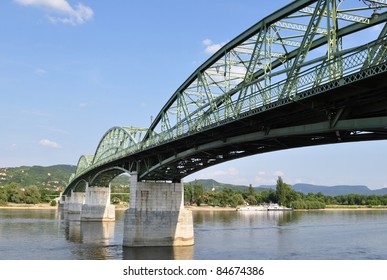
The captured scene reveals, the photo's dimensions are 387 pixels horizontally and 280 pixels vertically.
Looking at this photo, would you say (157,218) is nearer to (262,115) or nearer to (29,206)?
(262,115)

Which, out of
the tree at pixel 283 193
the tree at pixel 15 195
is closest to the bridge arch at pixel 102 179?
the tree at pixel 15 195

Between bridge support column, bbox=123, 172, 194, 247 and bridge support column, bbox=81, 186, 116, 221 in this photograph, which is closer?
bridge support column, bbox=123, 172, 194, 247

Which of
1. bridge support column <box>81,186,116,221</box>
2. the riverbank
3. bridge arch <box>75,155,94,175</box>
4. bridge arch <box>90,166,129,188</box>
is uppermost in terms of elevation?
bridge arch <box>75,155,94,175</box>

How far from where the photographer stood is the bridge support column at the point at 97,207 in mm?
85875

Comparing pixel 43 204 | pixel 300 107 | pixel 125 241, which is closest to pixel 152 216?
pixel 125 241

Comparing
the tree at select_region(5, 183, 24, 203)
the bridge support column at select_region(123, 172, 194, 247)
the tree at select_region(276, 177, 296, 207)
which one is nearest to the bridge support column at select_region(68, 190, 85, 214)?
the tree at select_region(5, 183, 24, 203)

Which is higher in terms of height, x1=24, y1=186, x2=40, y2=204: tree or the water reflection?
x1=24, y1=186, x2=40, y2=204: tree

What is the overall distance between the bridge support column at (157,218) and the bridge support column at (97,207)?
133 feet

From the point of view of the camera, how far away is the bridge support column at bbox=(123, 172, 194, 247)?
4444 cm

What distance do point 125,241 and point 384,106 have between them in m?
31.9

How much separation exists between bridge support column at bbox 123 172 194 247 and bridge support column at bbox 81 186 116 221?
1591 inches

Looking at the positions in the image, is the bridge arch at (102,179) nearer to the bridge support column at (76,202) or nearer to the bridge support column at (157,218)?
the bridge support column at (76,202)

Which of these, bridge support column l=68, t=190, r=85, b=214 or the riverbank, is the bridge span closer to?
bridge support column l=68, t=190, r=85, b=214

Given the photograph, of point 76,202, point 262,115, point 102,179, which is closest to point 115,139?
point 102,179
